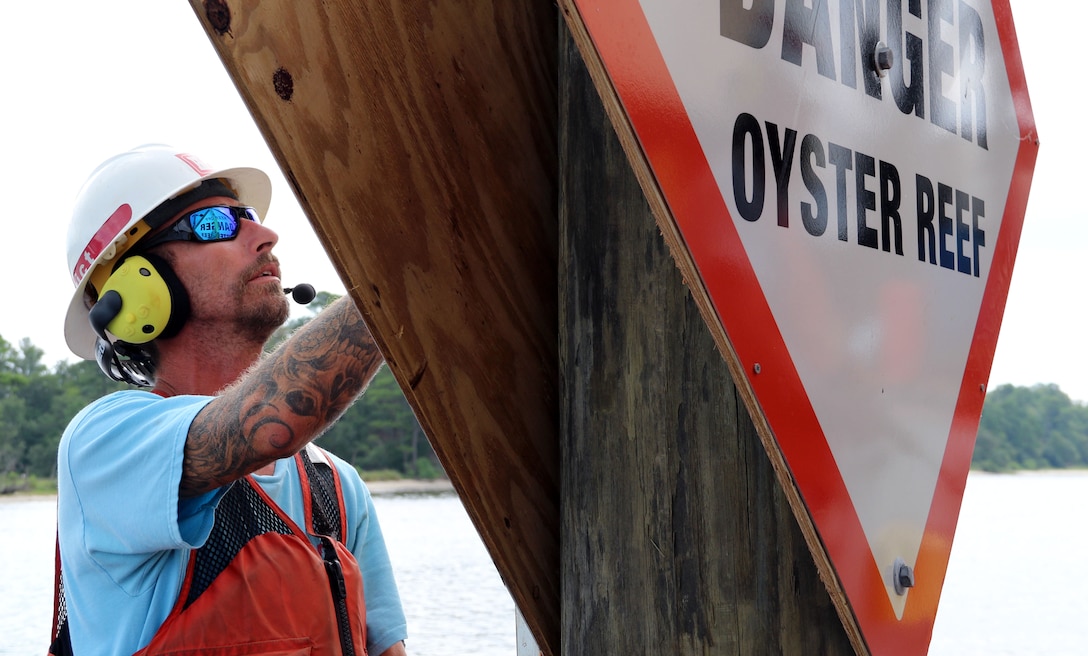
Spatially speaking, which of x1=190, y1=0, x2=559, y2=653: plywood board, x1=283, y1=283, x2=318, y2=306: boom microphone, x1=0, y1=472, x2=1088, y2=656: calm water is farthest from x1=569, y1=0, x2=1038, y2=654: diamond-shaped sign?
x1=0, y1=472, x2=1088, y2=656: calm water

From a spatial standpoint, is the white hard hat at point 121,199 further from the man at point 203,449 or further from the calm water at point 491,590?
the calm water at point 491,590

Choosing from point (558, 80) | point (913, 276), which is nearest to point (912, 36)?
point (913, 276)

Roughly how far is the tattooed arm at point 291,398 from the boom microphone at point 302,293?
574mm

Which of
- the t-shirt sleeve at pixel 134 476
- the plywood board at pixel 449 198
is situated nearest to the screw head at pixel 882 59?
the plywood board at pixel 449 198

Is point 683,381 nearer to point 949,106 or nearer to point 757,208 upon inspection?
point 757,208

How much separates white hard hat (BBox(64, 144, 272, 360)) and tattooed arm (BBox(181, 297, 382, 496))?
2.23 feet

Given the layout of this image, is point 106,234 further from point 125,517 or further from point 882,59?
point 882,59

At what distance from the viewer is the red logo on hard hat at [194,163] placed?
7.50ft

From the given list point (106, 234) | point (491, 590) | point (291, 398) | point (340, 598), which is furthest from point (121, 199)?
point (491, 590)

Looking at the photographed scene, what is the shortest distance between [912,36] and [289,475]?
1428 mm

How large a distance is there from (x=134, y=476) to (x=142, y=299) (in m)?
0.47

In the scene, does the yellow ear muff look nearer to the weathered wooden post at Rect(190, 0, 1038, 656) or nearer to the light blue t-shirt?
the light blue t-shirt

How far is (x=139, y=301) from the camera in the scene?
2115 mm

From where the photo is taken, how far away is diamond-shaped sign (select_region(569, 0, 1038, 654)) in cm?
104
